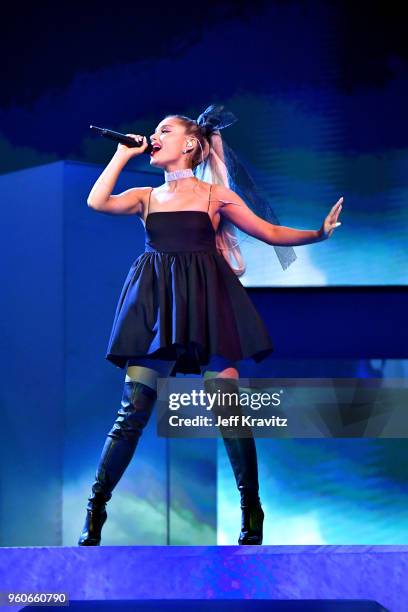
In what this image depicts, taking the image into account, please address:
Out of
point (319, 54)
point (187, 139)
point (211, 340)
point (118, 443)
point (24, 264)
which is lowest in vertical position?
point (118, 443)

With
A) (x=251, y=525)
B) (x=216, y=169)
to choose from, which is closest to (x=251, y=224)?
(x=216, y=169)

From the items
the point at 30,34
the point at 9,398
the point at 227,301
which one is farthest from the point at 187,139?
the point at 9,398

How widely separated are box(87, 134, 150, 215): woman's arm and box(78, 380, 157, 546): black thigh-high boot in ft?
1.88

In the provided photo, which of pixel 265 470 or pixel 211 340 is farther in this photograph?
pixel 265 470

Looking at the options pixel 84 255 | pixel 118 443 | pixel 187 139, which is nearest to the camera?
pixel 118 443

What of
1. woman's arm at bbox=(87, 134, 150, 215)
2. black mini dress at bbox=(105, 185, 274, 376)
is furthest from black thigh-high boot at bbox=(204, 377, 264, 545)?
woman's arm at bbox=(87, 134, 150, 215)

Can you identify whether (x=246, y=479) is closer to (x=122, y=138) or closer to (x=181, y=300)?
(x=181, y=300)

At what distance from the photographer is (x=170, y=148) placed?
2994 mm

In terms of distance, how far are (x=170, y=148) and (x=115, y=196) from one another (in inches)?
9.4

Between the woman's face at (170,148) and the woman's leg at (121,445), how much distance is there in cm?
66

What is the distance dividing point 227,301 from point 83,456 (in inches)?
29.9

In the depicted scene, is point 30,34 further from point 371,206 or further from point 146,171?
point 371,206

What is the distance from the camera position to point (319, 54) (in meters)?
3.31

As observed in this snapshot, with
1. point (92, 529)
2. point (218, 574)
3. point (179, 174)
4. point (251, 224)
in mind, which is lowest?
point (218, 574)
